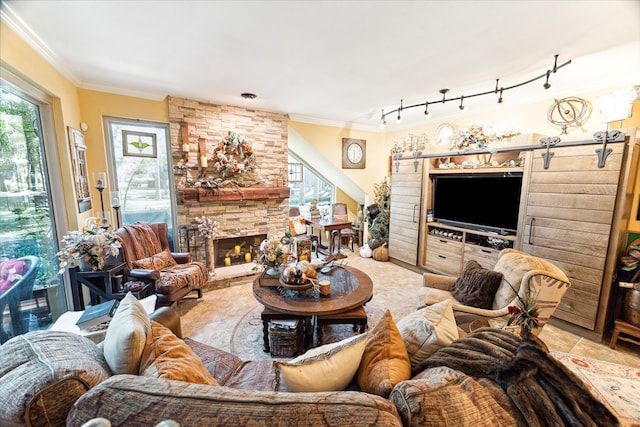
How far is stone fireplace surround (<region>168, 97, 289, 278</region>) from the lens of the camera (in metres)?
3.51

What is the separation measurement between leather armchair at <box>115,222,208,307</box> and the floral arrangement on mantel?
3.73m

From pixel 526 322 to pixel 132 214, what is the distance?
4.20 m

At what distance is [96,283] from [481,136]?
4509mm

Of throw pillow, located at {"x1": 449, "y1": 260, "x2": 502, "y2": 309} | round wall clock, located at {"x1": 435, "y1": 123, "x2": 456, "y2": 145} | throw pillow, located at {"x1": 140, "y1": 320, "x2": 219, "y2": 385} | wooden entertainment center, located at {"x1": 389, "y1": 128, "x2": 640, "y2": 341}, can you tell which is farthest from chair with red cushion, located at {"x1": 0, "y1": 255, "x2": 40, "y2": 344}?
round wall clock, located at {"x1": 435, "y1": 123, "x2": 456, "y2": 145}

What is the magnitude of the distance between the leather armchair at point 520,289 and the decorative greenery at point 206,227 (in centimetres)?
280

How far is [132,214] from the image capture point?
3439mm

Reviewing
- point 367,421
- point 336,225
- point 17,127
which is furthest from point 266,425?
point 336,225

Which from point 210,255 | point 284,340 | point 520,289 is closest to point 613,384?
point 520,289

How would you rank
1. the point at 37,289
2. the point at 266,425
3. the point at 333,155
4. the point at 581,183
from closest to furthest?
the point at 266,425 < the point at 37,289 < the point at 581,183 < the point at 333,155

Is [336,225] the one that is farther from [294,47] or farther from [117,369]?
[117,369]

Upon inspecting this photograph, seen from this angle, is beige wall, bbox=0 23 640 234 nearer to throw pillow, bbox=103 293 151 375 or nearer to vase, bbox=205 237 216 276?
vase, bbox=205 237 216 276

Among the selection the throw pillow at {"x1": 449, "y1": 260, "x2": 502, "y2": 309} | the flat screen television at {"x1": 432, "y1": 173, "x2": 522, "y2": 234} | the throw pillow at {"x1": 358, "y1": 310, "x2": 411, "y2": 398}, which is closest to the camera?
the throw pillow at {"x1": 358, "y1": 310, "x2": 411, "y2": 398}

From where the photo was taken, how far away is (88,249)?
215 centimetres

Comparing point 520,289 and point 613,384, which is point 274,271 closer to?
point 520,289
